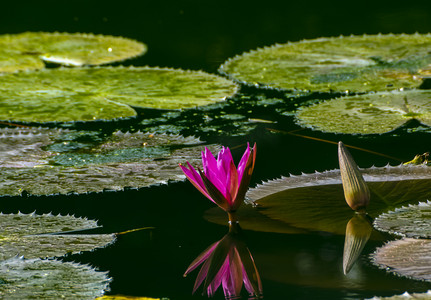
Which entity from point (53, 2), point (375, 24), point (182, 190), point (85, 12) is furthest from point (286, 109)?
point (53, 2)

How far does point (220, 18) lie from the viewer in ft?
18.4

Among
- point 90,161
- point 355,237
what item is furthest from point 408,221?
point 90,161

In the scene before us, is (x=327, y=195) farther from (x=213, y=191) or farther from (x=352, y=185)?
(x=213, y=191)

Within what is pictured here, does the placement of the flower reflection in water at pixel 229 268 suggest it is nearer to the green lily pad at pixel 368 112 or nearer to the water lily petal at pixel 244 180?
the water lily petal at pixel 244 180

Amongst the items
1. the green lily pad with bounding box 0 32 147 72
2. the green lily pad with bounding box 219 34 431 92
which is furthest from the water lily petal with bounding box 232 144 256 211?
the green lily pad with bounding box 0 32 147 72

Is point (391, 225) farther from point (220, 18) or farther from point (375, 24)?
point (220, 18)

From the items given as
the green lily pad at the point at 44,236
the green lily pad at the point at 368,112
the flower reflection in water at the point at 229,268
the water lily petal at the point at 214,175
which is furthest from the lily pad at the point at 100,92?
the flower reflection in water at the point at 229,268

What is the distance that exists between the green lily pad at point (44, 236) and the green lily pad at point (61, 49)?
233 cm

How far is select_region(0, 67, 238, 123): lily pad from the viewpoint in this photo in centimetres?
321

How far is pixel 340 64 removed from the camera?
3.77 meters

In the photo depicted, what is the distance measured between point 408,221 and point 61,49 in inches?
133

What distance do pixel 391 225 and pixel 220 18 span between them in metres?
4.04

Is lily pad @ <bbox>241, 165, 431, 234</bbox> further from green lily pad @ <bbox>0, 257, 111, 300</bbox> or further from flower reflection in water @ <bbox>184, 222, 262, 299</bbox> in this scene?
green lily pad @ <bbox>0, 257, 111, 300</bbox>

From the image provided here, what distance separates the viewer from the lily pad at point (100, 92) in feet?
10.5
